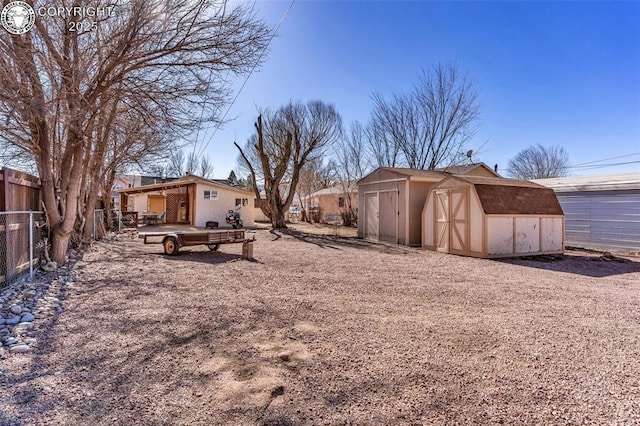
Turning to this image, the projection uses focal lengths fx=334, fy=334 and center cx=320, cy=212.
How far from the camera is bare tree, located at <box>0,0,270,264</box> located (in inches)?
205

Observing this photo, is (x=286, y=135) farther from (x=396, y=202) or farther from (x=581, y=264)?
(x=581, y=264)

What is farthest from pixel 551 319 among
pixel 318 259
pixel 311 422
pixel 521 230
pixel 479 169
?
pixel 479 169

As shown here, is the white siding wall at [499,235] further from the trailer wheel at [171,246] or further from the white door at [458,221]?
the trailer wheel at [171,246]

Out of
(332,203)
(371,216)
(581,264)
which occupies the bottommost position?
(581,264)

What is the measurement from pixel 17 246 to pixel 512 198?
39.6 feet

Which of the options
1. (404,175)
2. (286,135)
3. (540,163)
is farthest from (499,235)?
(540,163)

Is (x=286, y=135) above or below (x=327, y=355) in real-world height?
above

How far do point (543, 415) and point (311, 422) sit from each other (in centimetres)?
154

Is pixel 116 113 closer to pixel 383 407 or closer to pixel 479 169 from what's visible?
pixel 383 407

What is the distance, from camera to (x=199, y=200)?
68.2 feet

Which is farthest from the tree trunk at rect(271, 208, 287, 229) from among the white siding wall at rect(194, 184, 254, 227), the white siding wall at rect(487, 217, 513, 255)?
the white siding wall at rect(487, 217, 513, 255)

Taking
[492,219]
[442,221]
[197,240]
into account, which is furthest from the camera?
[442,221]

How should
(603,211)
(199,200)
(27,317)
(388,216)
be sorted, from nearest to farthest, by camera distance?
(27,317)
(603,211)
(388,216)
(199,200)

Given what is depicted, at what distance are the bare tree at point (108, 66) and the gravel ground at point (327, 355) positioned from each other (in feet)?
9.44
